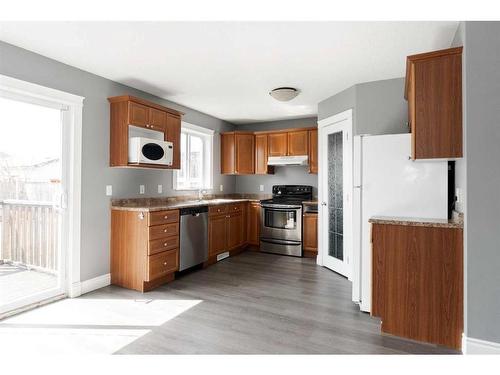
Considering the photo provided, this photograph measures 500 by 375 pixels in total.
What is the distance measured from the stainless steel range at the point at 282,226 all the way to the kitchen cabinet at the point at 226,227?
0.38 m

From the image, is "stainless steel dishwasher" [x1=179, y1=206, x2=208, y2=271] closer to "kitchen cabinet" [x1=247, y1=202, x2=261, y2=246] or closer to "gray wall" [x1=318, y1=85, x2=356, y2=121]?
"kitchen cabinet" [x1=247, y1=202, x2=261, y2=246]

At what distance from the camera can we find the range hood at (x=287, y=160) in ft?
16.8

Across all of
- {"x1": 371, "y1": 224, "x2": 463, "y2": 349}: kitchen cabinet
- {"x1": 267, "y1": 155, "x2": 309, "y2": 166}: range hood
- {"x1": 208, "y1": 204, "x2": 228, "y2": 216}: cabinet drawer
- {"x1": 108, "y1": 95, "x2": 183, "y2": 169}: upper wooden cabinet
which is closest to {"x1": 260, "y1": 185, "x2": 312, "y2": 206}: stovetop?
{"x1": 267, "y1": 155, "x2": 309, "y2": 166}: range hood

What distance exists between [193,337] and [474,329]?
6.51 feet

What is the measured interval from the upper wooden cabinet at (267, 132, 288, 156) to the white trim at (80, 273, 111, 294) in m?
3.42

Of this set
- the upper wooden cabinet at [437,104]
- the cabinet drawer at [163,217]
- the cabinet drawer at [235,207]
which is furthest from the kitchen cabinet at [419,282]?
the cabinet drawer at [235,207]

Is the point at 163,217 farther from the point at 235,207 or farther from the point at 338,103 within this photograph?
the point at 338,103

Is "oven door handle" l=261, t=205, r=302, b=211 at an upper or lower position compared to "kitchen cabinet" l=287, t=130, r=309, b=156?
lower

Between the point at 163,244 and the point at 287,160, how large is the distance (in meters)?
2.77

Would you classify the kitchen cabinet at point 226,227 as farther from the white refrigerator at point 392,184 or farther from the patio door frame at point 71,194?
the white refrigerator at point 392,184

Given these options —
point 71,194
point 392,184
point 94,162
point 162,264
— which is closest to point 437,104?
point 392,184

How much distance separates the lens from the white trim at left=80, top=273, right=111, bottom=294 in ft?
10.4

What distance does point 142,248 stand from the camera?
325 cm
